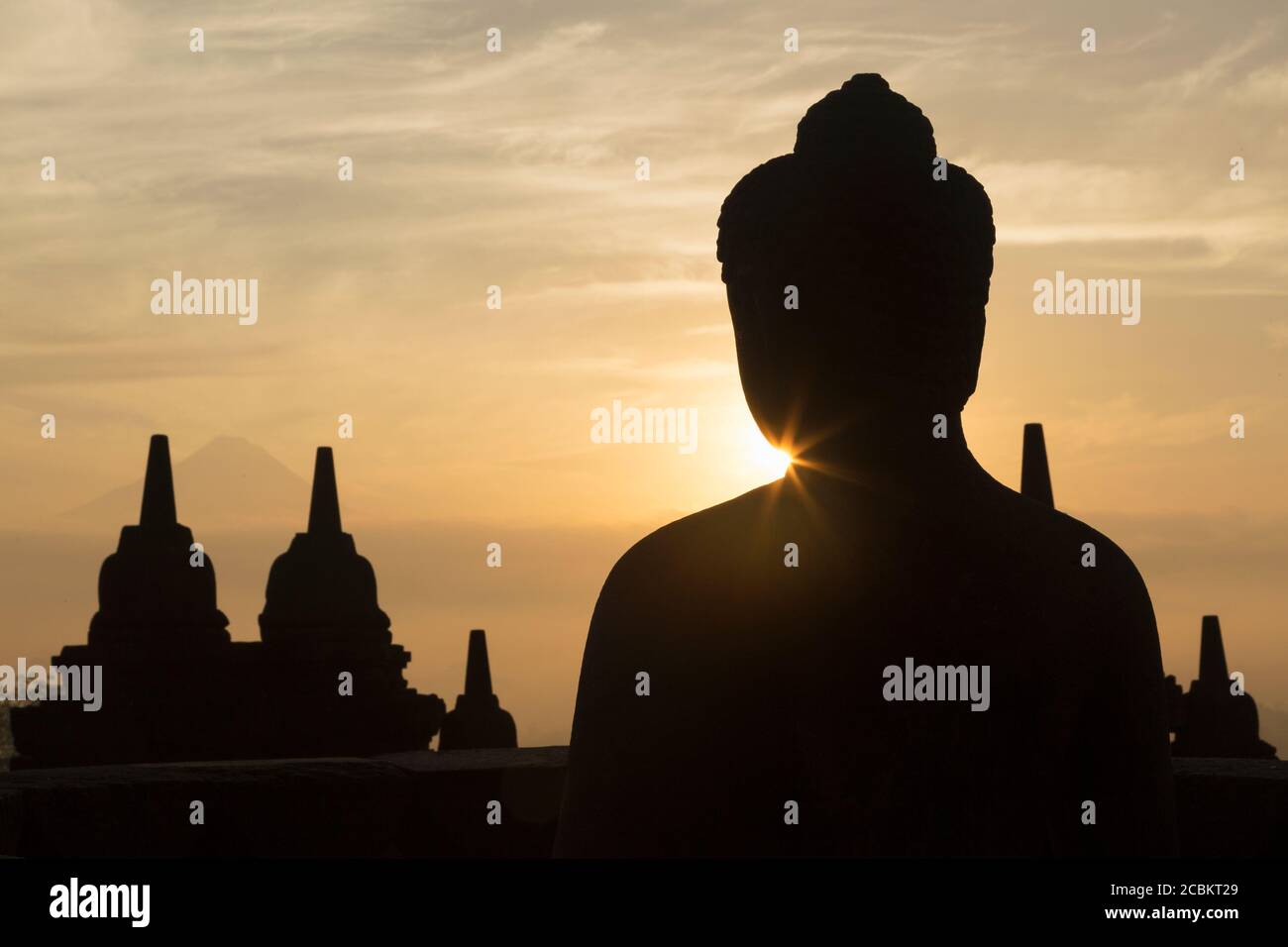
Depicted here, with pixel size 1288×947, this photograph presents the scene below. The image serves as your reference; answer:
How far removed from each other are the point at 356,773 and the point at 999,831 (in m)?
2.83

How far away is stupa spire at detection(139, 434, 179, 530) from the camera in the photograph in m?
14.4

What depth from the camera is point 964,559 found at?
3.30 metres

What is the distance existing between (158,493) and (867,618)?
12212mm

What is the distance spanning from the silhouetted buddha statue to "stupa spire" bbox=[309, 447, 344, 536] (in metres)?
11.9

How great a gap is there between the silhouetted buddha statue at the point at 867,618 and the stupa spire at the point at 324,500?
39.2 ft

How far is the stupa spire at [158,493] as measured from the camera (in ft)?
47.2

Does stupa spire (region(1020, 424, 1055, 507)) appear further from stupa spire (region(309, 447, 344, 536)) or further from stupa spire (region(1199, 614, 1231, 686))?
stupa spire (region(309, 447, 344, 536))

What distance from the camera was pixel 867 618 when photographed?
3262mm

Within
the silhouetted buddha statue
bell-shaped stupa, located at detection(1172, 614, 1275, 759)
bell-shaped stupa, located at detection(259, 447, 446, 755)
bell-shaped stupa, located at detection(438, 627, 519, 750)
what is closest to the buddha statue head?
Answer: the silhouetted buddha statue

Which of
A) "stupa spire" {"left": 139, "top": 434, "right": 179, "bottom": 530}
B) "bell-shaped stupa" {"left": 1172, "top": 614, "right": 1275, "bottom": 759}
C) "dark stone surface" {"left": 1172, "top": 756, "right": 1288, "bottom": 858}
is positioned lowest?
"dark stone surface" {"left": 1172, "top": 756, "right": 1288, "bottom": 858}

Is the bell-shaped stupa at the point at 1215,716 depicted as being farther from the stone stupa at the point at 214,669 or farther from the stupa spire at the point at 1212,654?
the stone stupa at the point at 214,669

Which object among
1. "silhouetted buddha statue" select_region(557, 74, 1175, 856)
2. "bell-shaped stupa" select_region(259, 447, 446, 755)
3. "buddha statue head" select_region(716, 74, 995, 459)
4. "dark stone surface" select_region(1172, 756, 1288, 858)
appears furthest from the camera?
"bell-shaped stupa" select_region(259, 447, 446, 755)

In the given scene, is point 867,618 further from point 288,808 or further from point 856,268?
point 288,808
